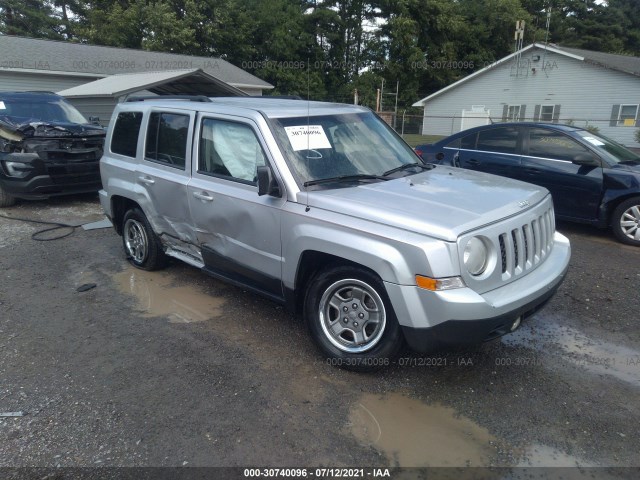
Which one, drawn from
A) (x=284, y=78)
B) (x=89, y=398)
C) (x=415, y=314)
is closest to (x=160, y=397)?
(x=89, y=398)

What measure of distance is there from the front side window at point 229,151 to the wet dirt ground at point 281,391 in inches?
53.8

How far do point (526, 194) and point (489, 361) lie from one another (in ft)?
4.40

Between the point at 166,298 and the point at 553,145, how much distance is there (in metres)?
5.88

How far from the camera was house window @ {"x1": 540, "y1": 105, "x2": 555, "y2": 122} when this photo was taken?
29.3 m

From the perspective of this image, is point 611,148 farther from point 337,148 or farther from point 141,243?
point 141,243

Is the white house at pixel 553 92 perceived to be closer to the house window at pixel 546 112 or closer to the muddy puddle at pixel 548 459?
the house window at pixel 546 112

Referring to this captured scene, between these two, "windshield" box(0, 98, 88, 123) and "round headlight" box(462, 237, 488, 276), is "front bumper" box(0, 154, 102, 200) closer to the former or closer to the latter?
"windshield" box(0, 98, 88, 123)

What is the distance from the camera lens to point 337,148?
4.11m

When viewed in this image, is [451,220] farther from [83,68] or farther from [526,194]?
[83,68]

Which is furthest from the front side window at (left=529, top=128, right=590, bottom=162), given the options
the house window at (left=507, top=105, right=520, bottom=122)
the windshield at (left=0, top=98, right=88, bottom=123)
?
the house window at (left=507, top=105, right=520, bottom=122)

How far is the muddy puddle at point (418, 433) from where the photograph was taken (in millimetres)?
2816

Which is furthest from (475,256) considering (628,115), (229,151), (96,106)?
(628,115)

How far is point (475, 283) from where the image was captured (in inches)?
122

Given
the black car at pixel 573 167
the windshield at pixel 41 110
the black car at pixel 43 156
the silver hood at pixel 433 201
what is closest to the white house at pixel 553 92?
the black car at pixel 573 167
